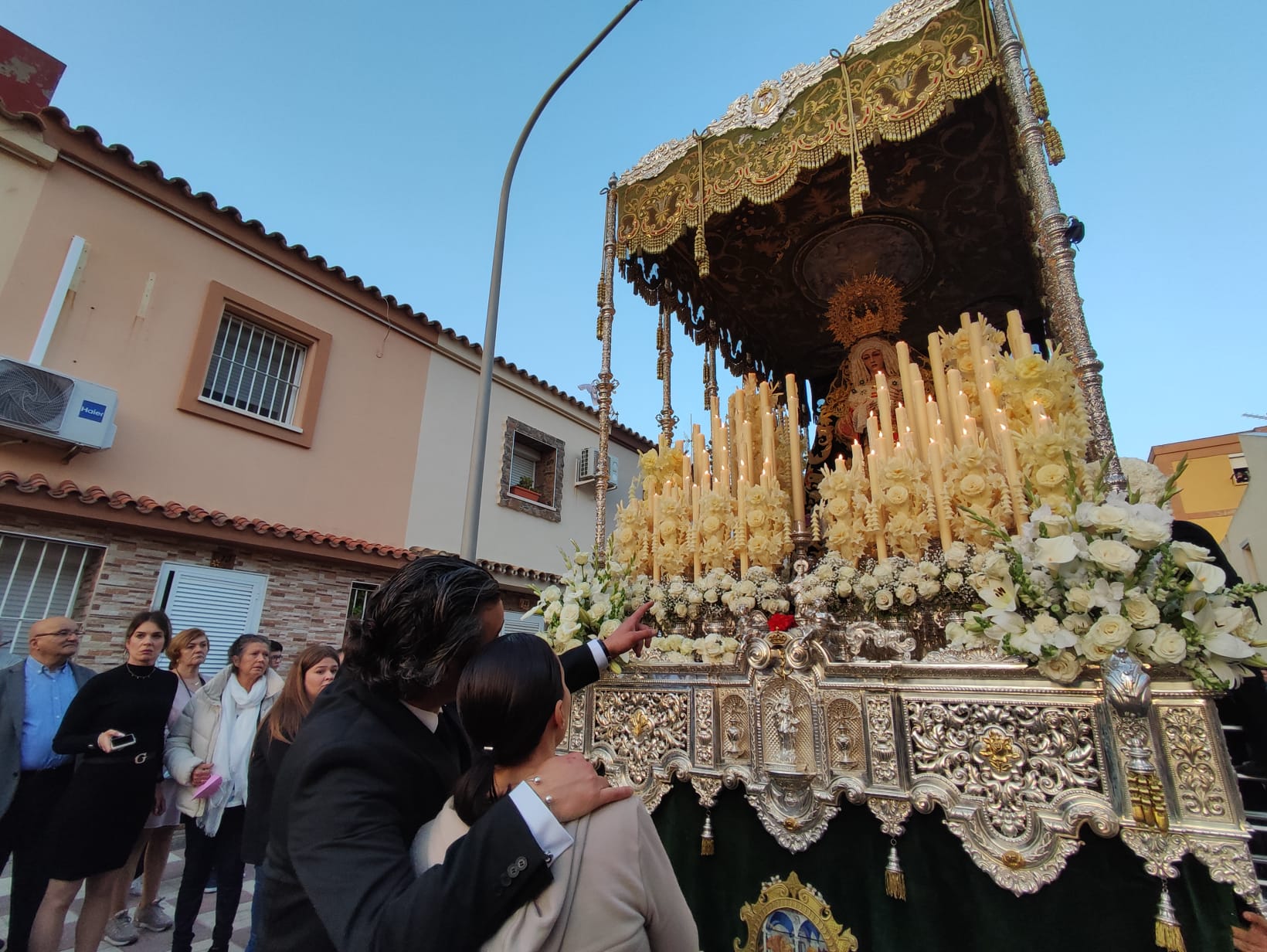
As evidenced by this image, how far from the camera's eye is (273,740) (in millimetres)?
2889

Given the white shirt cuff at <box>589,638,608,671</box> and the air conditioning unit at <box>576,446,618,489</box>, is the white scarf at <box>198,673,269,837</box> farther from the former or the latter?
the air conditioning unit at <box>576,446,618,489</box>

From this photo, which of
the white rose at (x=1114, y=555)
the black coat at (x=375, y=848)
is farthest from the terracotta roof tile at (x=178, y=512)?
the white rose at (x=1114, y=555)

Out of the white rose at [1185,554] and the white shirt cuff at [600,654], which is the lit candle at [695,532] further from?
the white rose at [1185,554]

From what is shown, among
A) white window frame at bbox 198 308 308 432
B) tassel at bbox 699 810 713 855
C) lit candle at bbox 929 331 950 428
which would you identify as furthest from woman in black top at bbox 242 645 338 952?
white window frame at bbox 198 308 308 432

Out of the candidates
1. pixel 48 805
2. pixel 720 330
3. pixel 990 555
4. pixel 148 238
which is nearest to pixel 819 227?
pixel 720 330

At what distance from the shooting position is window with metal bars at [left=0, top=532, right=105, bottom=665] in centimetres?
584

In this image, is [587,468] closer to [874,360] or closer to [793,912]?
[874,360]

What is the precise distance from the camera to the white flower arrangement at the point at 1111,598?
1775mm

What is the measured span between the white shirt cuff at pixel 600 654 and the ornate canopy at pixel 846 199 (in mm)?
2970

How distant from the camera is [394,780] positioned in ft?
4.20

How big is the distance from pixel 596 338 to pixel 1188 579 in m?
3.69

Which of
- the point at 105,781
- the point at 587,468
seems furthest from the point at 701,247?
the point at 587,468

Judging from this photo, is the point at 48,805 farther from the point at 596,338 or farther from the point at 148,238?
the point at 148,238

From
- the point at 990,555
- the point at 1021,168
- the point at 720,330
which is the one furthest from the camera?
the point at 720,330
